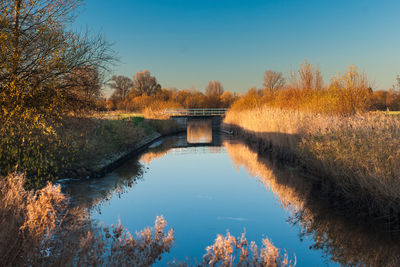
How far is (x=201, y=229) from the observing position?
6137 mm

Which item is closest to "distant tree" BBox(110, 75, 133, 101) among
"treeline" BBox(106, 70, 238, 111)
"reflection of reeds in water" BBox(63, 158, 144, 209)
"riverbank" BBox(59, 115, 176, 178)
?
"treeline" BBox(106, 70, 238, 111)

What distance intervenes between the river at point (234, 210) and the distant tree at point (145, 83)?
174ft

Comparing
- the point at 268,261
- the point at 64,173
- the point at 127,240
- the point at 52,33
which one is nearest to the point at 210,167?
the point at 64,173

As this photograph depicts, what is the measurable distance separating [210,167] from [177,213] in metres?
6.60

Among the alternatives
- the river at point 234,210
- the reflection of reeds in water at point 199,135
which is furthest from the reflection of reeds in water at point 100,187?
the reflection of reeds in water at point 199,135

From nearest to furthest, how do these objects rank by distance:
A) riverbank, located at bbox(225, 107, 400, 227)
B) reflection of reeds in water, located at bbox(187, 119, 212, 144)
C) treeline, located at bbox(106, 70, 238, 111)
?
riverbank, located at bbox(225, 107, 400, 227) < reflection of reeds in water, located at bbox(187, 119, 212, 144) < treeline, located at bbox(106, 70, 238, 111)

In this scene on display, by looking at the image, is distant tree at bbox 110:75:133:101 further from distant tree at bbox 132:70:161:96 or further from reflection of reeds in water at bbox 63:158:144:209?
reflection of reeds in water at bbox 63:158:144:209

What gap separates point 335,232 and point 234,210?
2345mm

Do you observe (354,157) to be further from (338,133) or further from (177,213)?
(177,213)

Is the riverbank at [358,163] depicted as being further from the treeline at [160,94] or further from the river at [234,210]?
the treeline at [160,94]

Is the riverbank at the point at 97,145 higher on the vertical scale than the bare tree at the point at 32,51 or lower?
lower

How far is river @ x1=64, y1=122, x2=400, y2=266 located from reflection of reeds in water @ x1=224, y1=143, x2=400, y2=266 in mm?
14

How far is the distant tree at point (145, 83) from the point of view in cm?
6431

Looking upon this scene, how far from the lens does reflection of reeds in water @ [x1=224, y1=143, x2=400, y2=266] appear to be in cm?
480
